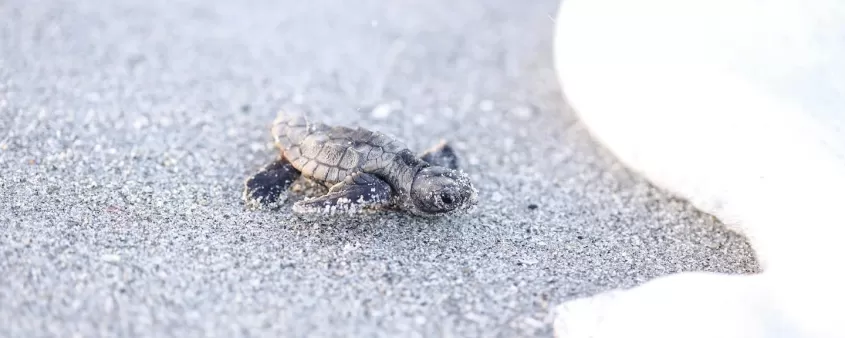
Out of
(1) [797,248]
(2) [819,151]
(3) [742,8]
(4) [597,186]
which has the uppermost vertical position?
(3) [742,8]

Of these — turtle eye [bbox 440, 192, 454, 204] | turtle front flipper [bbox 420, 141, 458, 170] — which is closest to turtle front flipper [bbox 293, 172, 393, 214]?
turtle eye [bbox 440, 192, 454, 204]

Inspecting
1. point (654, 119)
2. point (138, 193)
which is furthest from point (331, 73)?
point (654, 119)

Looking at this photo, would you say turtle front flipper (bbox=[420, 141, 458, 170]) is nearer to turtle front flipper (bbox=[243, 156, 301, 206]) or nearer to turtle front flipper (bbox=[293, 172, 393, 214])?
turtle front flipper (bbox=[293, 172, 393, 214])

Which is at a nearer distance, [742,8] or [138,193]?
[138,193]

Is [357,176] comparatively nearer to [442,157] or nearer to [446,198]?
[446,198]

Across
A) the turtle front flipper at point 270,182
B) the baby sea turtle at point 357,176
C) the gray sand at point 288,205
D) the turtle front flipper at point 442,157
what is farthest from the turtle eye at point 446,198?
the turtle front flipper at point 270,182

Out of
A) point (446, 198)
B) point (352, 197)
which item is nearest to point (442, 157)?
point (446, 198)

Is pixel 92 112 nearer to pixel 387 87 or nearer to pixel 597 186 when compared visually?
pixel 387 87
